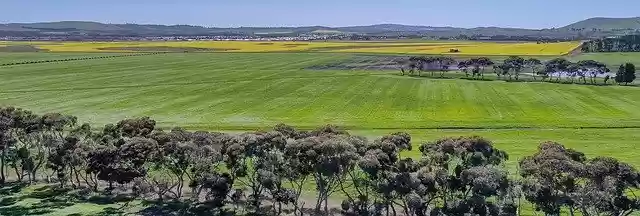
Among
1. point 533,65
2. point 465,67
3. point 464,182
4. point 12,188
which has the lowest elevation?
point 12,188

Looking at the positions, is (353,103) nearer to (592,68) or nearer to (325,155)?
(325,155)

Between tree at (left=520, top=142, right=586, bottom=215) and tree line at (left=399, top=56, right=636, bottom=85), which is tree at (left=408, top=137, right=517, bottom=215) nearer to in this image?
tree at (left=520, top=142, right=586, bottom=215)

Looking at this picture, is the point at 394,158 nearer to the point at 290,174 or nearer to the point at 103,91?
the point at 290,174

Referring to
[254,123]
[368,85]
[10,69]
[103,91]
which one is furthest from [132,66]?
[254,123]

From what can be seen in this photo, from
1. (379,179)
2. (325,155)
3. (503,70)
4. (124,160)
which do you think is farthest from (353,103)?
(325,155)

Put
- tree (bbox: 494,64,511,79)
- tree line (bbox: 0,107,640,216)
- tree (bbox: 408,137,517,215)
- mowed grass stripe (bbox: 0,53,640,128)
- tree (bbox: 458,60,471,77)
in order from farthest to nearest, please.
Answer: tree (bbox: 458,60,471,77) < tree (bbox: 494,64,511,79) < mowed grass stripe (bbox: 0,53,640,128) < tree (bbox: 408,137,517,215) < tree line (bbox: 0,107,640,216)

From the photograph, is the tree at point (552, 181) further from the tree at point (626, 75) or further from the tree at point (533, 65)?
the tree at point (533, 65)

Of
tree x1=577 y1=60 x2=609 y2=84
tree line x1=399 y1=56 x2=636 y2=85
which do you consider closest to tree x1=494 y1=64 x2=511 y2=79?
tree line x1=399 y1=56 x2=636 y2=85
